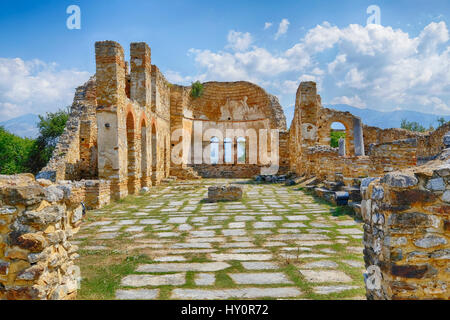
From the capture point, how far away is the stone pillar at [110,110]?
973 cm

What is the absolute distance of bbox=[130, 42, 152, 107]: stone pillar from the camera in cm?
1323

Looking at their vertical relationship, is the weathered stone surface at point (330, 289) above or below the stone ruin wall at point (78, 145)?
below

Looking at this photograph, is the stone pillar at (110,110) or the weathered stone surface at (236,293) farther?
the stone pillar at (110,110)

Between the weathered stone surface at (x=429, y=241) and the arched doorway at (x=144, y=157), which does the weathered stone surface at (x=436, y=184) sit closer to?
the weathered stone surface at (x=429, y=241)

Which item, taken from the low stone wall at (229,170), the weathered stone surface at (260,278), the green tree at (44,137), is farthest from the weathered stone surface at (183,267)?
the green tree at (44,137)

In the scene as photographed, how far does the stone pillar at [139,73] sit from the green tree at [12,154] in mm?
14865

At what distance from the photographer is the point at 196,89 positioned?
21953 millimetres

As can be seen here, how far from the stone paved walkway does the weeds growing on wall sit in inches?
617

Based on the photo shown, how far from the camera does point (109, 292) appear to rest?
10.3 feet

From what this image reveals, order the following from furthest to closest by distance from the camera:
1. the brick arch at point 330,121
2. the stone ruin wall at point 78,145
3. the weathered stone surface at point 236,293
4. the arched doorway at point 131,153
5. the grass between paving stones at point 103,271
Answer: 1. the brick arch at point 330,121
2. the arched doorway at point 131,153
3. the stone ruin wall at point 78,145
4. the grass between paving stones at point 103,271
5. the weathered stone surface at point 236,293

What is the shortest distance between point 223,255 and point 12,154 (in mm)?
26654

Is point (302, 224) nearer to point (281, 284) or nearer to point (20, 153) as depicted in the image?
point (281, 284)

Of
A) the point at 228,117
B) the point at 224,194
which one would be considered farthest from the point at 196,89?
the point at 224,194
